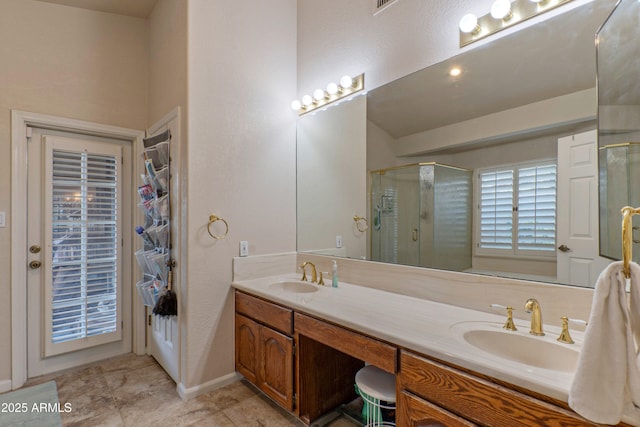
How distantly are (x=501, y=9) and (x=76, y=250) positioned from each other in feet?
10.6

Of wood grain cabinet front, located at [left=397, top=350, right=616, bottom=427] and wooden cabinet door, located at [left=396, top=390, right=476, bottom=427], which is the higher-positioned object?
wood grain cabinet front, located at [left=397, top=350, right=616, bottom=427]

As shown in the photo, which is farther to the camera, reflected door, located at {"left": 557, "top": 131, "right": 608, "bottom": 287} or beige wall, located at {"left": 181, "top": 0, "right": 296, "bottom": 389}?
beige wall, located at {"left": 181, "top": 0, "right": 296, "bottom": 389}

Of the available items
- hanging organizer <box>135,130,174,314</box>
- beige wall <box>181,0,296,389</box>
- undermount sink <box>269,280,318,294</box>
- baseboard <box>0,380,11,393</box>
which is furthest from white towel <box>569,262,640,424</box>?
baseboard <box>0,380,11,393</box>

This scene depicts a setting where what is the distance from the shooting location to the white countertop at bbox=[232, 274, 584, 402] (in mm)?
919

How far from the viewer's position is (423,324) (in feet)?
4.38

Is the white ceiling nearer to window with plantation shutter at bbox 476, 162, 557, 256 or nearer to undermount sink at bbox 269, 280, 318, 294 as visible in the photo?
Result: undermount sink at bbox 269, 280, 318, 294

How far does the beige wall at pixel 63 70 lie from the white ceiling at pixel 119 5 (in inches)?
1.8

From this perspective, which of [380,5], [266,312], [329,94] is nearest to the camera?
[266,312]

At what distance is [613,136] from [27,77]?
135 inches

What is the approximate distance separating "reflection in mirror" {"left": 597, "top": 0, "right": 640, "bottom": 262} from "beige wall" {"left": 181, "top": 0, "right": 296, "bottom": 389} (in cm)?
194

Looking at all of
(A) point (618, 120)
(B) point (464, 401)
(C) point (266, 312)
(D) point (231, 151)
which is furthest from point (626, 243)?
(D) point (231, 151)

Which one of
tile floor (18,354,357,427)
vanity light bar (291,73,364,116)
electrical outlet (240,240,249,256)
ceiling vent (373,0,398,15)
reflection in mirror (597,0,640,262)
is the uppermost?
ceiling vent (373,0,398,15)

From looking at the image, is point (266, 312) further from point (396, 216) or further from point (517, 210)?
point (517, 210)

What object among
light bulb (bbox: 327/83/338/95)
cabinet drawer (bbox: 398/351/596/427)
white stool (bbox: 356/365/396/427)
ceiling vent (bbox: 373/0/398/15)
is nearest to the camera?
cabinet drawer (bbox: 398/351/596/427)
